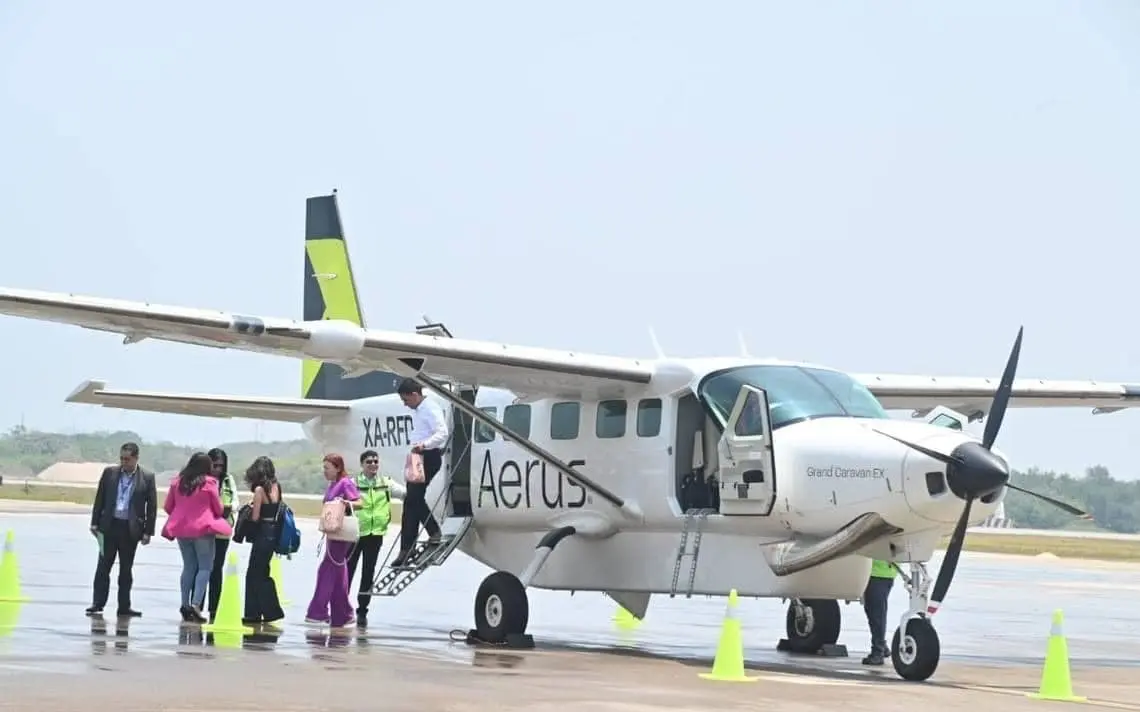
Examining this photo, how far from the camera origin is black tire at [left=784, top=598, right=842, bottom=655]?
763 inches

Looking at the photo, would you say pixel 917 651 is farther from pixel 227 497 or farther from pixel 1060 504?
pixel 227 497

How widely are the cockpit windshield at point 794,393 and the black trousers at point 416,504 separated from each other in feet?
12.6

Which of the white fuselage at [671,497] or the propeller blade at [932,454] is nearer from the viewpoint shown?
the propeller blade at [932,454]

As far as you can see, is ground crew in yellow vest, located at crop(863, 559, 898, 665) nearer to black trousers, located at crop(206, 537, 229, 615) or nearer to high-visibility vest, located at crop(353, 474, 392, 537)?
high-visibility vest, located at crop(353, 474, 392, 537)

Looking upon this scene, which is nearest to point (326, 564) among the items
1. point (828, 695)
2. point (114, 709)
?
point (828, 695)

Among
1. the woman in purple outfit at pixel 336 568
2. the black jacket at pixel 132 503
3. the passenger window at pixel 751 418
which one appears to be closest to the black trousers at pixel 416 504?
the woman in purple outfit at pixel 336 568

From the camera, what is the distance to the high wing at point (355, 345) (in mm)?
16562

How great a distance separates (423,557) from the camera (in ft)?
66.1

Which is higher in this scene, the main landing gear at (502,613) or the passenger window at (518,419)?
the passenger window at (518,419)

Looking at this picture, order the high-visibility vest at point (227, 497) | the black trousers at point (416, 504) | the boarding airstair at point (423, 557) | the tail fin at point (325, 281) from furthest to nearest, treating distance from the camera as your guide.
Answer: the tail fin at point (325, 281) < the black trousers at point (416, 504) < the boarding airstair at point (423, 557) < the high-visibility vest at point (227, 497)

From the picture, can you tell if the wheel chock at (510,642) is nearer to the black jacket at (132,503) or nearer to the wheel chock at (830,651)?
the wheel chock at (830,651)

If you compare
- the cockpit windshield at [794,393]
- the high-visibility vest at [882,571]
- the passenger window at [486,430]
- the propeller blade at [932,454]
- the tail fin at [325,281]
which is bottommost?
the high-visibility vest at [882,571]

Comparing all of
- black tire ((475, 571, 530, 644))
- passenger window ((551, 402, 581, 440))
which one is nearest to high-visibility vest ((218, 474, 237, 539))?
black tire ((475, 571, 530, 644))

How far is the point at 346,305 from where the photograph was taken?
26.7 m
